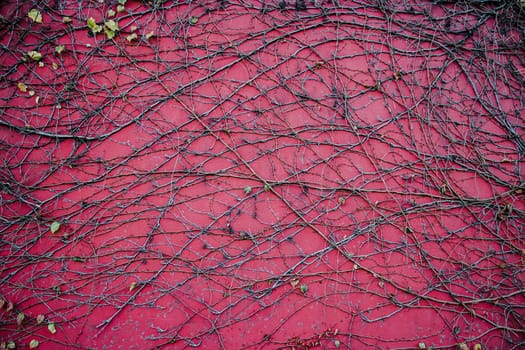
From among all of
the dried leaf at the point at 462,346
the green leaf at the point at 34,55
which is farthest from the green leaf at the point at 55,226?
the dried leaf at the point at 462,346

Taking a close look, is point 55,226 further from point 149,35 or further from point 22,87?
point 149,35

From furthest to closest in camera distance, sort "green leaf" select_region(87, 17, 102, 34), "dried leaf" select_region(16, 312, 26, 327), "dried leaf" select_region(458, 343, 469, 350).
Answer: "green leaf" select_region(87, 17, 102, 34), "dried leaf" select_region(458, 343, 469, 350), "dried leaf" select_region(16, 312, 26, 327)

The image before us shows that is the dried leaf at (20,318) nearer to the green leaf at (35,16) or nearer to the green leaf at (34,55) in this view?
Answer: the green leaf at (34,55)

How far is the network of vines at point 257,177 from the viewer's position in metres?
2.29

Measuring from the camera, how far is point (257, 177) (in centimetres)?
240

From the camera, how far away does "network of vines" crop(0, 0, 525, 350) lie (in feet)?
7.53

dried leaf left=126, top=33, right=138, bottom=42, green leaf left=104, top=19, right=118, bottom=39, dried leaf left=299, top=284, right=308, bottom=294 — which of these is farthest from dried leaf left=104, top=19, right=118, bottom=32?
dried leaf left=299, top=284, right=308, bottom=294

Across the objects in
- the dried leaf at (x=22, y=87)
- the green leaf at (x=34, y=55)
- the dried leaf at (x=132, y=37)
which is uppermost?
→ the dried leaf at (x=132, y=37)

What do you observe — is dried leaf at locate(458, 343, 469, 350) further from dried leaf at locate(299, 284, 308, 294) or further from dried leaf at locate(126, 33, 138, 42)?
dried leaf at locate(126, 33, 138, 42)

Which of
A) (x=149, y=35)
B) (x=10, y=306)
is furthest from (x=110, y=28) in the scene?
(x=10, y=306)

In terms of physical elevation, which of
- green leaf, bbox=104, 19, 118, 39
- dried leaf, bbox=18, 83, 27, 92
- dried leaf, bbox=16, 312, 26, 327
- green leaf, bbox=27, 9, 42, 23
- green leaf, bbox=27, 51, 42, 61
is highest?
green leaf, bbox=27, 9, 42, 23

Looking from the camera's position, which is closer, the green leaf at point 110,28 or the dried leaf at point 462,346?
the dried leaf at point 462,346

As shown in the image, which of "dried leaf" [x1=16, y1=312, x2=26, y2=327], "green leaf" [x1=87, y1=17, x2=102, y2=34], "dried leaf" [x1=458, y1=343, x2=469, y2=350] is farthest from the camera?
"green leaf" [x1=87, y1=17, x2=102, y2=34]

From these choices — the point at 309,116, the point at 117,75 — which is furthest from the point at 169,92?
the point at 309,116
